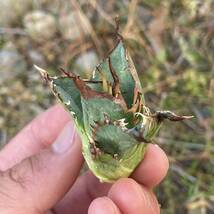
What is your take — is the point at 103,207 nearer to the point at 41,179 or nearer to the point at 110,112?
the point at 41,179

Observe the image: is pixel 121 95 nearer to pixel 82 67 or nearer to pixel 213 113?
pixel 213 113

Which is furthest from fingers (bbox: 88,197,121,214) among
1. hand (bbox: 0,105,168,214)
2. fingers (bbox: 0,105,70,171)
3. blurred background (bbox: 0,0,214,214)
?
blurred background (bbox: 0,0,214,214)

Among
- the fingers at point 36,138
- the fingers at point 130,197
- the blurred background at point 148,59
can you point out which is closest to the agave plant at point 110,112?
the fingers at point 130,197

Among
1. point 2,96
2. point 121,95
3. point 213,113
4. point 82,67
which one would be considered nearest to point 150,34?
point 82,67

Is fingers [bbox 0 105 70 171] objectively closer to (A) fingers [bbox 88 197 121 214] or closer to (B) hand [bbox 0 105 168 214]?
(B) hand [bbox 0 105 168 214]

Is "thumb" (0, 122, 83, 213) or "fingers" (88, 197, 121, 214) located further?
"thumb" (0, 122, 83, 213)

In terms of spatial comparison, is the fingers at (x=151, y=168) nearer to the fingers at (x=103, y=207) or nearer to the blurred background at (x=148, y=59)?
the fingers at (x=103, y=207)

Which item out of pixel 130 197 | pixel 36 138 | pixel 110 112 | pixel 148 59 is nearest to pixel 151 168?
pixel 130 197
